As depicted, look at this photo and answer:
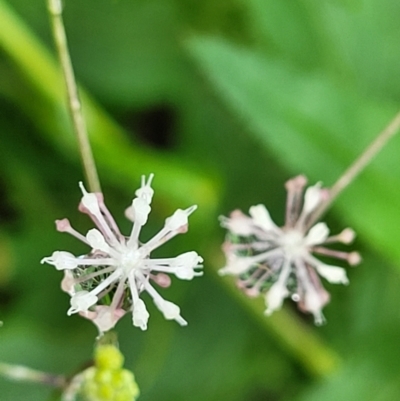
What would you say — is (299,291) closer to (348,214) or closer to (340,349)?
(348,214)

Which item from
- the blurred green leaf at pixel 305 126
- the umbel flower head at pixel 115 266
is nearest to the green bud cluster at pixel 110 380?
the umbel flower head at pixel 115 266

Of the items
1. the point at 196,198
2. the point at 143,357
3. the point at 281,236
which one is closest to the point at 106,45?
the point at 196,198

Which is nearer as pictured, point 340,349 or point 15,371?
point 15,371

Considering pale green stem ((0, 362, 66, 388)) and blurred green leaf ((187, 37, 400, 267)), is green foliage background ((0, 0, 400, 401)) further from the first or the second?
pale green stem ((0, 362, 66, 388))

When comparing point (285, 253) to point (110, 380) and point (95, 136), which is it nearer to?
point (110, 380)

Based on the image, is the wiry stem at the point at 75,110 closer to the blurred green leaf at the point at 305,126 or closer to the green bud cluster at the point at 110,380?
the green bud cluster at the point at 110,380
